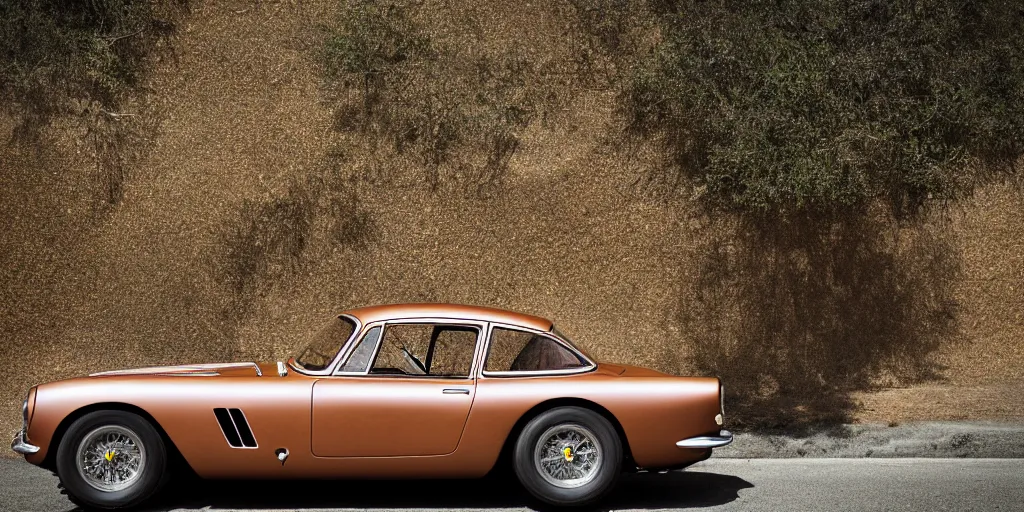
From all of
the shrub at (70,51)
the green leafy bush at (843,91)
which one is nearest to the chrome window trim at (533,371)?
the green leafy bush at (843,91)

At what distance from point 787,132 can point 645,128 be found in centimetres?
199

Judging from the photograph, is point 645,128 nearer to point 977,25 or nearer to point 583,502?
point 977,25

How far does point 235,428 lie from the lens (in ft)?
19.6

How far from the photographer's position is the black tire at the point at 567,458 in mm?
6078

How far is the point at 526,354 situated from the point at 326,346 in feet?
4.33

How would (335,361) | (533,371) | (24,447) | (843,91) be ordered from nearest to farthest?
(24,447) < (335,361) < (533,371) < (843,91)

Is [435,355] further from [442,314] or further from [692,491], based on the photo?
[692,491]

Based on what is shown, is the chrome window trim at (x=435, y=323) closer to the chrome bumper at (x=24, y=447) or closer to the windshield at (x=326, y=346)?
the windshield at (x=326, y=346)

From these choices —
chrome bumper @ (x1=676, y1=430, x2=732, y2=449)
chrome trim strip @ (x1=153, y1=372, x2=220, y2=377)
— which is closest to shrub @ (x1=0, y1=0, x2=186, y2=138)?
chrome trim strip @ (x1=153, y1=372, x2=220, y2=377)

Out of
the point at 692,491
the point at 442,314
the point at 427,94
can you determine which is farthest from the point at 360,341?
the point at 427,94

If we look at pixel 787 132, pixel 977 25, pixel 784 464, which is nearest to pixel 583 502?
pixel 784 464

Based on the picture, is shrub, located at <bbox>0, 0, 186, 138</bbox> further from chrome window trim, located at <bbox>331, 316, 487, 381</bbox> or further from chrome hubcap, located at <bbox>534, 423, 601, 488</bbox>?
chrome hubcap, located at <bbox>534, 423, 601, 488</bbox>

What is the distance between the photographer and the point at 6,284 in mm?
11203

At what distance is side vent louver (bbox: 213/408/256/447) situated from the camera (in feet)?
19.6
